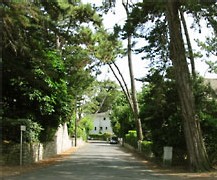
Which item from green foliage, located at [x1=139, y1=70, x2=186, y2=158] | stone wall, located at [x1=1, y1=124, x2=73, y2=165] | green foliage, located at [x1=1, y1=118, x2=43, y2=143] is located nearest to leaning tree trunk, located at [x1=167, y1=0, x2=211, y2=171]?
green foliage, located at [x1=139, y1=70, x2=186, y2=158]

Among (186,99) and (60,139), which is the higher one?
(186,99)

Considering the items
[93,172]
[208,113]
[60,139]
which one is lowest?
[93,172]

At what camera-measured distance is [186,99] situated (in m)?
21.7

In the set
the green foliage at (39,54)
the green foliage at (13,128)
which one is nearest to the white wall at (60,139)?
the green foliage at (39,54)

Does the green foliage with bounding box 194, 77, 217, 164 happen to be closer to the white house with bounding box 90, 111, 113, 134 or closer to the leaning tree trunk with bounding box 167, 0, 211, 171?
the leaning tree trunk with bounding box 167, 0, 211, 171

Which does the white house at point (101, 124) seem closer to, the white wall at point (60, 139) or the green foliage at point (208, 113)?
the white wall at point (60, 139)

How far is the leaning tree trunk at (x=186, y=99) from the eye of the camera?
2141 centimetres

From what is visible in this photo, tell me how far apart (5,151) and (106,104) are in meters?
107

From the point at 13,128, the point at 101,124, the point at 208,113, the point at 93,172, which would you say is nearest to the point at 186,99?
the point at 208,113

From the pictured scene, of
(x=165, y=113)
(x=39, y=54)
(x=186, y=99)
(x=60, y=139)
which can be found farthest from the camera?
(x=60, y=139)

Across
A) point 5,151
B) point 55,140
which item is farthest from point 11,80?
point 55,140

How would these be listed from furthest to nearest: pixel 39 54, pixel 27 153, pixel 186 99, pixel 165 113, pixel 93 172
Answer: pixel 165 113 < pixel 27 153 < pixel 39 54 < pixel 186 99 < pixel 93 172

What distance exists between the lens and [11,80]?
2525 cm

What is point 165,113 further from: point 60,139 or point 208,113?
point 60,139
